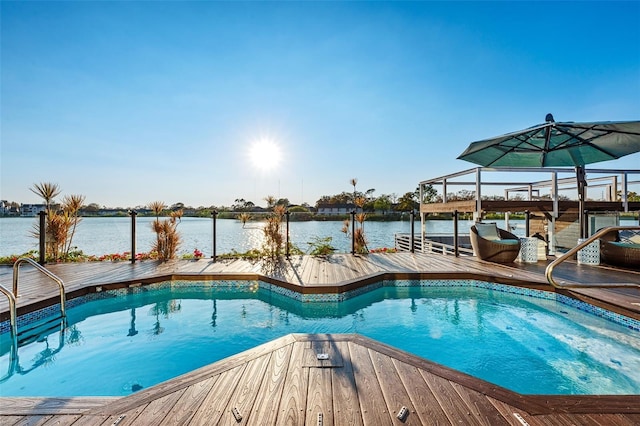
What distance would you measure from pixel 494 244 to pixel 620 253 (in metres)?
2.03

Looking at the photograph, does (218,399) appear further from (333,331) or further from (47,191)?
(47,191)

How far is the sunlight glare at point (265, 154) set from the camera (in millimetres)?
10592

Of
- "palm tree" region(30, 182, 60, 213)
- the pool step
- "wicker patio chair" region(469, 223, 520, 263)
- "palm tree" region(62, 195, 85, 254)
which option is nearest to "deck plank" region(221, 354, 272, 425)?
the pool step

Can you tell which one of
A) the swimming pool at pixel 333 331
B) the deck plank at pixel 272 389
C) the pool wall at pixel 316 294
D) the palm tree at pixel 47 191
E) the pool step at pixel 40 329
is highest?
the palm tree at pixel 47 191

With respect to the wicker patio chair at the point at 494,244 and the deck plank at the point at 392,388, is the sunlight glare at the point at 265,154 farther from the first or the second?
the deck plank at the point at 392,388

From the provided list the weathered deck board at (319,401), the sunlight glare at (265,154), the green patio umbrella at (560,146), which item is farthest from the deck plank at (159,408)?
the sunlight glare at (265,154)

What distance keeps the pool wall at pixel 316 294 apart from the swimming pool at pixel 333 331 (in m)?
0.02

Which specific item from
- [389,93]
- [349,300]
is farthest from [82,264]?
[389,93]

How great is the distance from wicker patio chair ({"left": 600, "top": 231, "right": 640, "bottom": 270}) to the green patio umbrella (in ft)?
2.12

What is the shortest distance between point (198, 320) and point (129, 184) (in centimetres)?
1452

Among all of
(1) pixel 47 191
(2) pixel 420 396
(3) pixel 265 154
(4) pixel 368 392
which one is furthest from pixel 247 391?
(3) pixel 265 154

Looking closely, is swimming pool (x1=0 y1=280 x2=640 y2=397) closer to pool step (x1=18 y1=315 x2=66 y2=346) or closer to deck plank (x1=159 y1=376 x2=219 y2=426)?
pool step (x1=18 y1=315 x2=66 y2=346)

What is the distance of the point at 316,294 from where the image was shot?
172 inches

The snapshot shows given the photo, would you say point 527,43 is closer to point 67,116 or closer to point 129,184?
point 67,116
